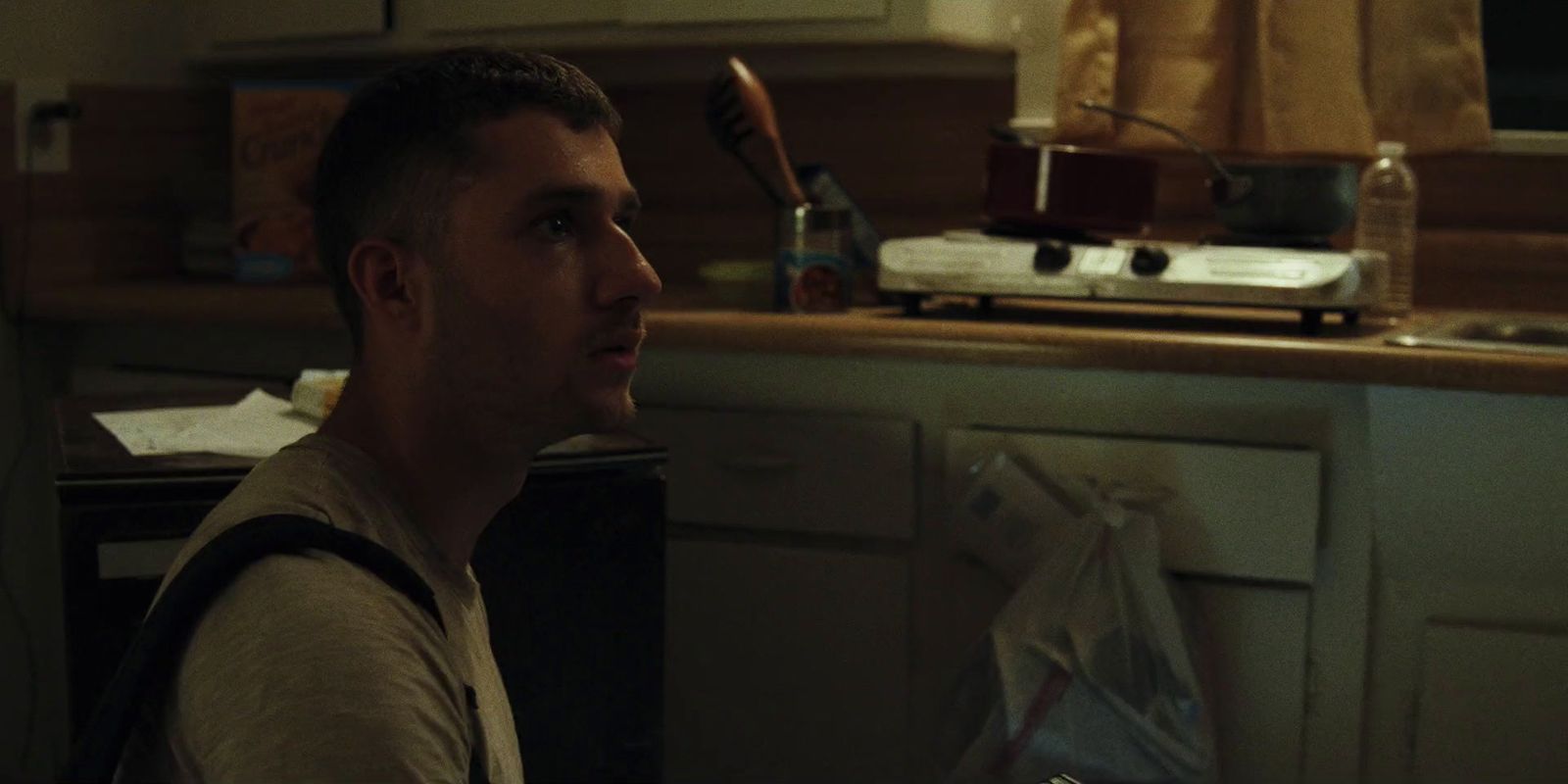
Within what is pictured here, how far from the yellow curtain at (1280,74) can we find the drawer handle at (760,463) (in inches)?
26.0

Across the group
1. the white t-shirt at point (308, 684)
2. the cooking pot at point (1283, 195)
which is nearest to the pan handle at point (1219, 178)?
the cooking pot at point (1283, 195)

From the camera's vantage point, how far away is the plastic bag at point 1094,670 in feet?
6.26

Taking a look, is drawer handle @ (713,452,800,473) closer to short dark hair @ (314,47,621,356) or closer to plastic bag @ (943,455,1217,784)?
plastic bag @ (943,455,1217,784)

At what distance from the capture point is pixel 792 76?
2709 mm

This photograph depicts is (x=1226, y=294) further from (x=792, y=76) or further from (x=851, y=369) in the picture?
(x=792, y=76)

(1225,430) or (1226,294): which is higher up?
(1226,294)

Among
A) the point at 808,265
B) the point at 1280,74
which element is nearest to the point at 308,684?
the point at 808,265

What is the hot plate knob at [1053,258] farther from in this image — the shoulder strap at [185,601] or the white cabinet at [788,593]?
the shoulder strap at [185,601]

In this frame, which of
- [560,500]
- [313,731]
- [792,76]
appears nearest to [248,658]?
[313,731]

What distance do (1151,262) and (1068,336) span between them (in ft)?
0.54

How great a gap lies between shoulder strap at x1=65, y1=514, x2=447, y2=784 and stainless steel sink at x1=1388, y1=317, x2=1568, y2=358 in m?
1.38

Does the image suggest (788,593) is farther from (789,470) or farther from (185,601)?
(185,601)

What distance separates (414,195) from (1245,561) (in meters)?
1.25

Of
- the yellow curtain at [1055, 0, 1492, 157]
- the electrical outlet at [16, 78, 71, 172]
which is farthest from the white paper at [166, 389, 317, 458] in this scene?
the yellow curtain at [1055, 0, 1492, 157]
